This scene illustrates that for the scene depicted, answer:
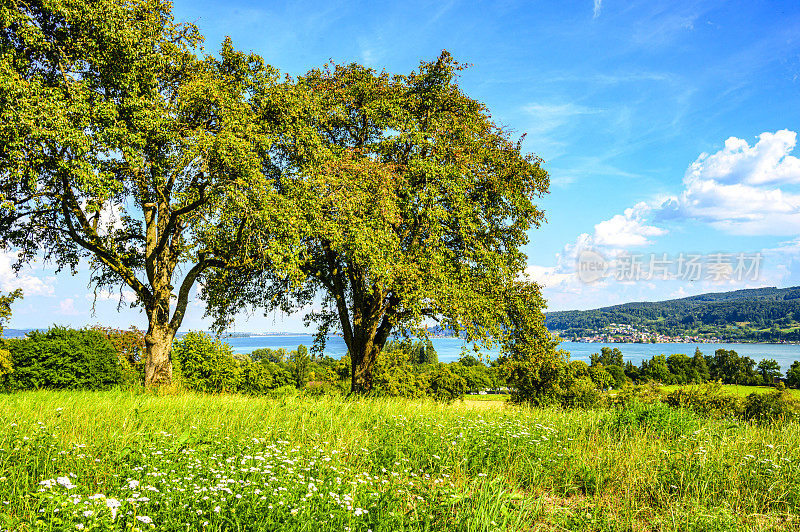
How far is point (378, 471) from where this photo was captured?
569 cm

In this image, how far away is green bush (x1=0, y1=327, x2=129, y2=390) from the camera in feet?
46.4

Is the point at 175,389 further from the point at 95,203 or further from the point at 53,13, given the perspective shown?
the point at 53,13

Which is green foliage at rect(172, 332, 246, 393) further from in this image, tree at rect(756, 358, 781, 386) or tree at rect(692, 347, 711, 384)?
tree at rect(756, 358, 781, 386)

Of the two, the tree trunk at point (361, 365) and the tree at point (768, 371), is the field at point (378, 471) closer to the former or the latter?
the tree trunk at point (361, 365)

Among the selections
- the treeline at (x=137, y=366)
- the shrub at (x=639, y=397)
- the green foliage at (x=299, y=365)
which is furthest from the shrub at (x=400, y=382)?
the shrub at (x=639, y=397)

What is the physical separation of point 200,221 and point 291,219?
4263 mm

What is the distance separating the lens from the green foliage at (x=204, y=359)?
2073cm

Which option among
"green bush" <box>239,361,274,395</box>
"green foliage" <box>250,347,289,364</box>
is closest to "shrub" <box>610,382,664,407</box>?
"green bush" <box>239,361,274,395</box>

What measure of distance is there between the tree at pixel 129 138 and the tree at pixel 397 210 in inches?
74.8

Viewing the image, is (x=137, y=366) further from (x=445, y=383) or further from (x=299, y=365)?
(x=445, y=383)

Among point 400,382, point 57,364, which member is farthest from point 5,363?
point 400,382

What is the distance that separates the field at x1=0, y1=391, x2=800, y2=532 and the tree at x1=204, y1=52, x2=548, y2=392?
17.7 ft

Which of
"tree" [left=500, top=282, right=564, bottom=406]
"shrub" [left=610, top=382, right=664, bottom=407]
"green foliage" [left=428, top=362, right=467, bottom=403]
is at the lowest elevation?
"green foliage" [left=428, top=362, right=467, bottom=403]

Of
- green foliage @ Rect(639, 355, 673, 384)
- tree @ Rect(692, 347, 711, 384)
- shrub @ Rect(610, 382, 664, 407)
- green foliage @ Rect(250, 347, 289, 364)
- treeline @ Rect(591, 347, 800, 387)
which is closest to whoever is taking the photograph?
shrub @ Rect(610, 382, 664, 407)
